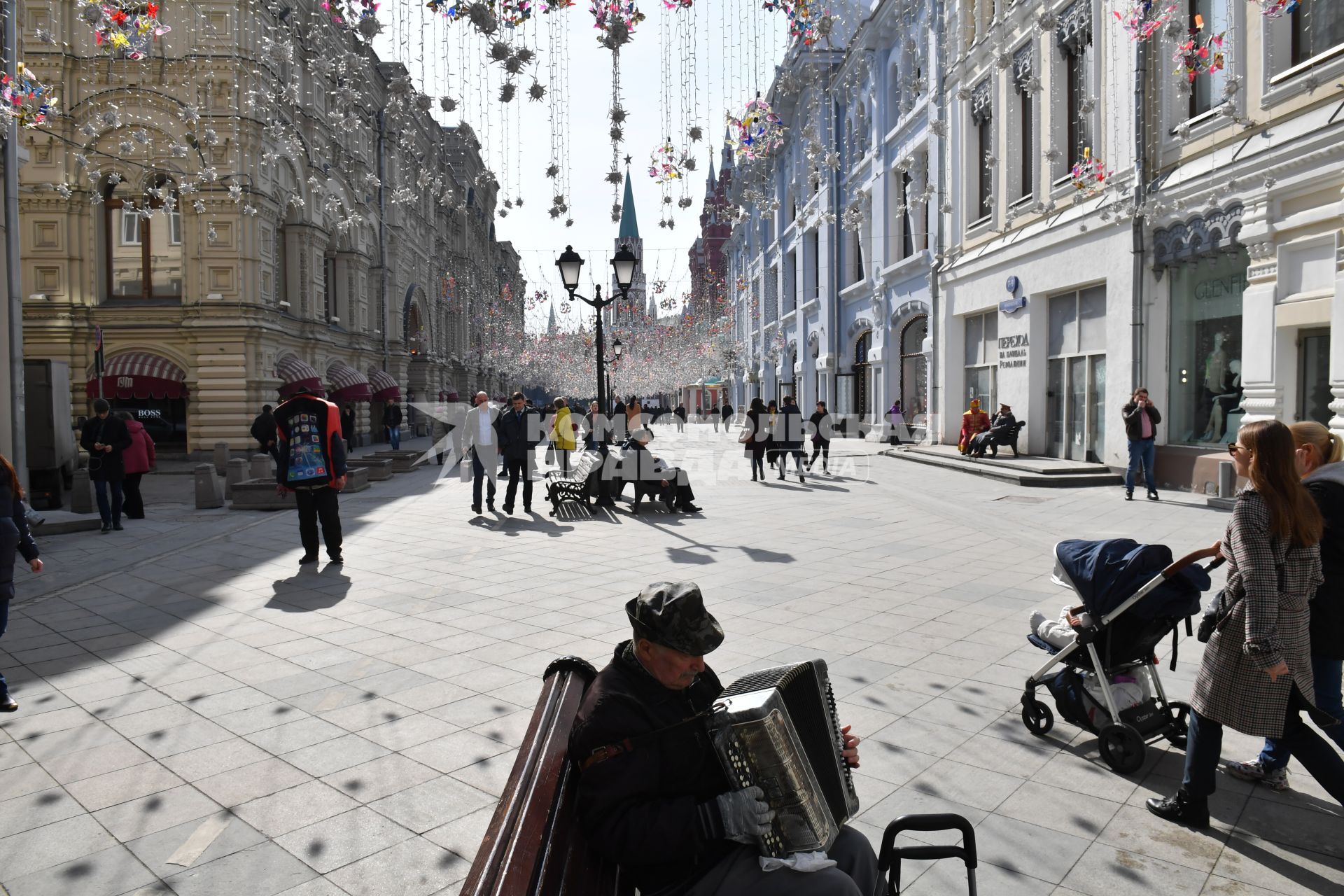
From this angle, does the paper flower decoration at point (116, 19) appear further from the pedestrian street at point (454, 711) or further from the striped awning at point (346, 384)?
the striped awning at point (346, 384)

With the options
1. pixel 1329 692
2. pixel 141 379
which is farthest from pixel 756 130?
pixel 141 379

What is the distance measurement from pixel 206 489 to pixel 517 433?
18.9ft

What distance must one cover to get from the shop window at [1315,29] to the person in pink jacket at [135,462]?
1714 cm

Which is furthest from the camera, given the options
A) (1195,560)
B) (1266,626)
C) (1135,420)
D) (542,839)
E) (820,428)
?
(820,428)

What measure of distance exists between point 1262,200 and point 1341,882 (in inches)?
457

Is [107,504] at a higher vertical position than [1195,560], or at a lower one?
lower

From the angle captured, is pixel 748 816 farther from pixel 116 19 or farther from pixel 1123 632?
pixel 116 19

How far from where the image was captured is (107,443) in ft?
38.2

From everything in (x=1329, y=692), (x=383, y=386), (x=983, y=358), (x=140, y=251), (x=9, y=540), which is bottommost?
(x=1329, y=692)

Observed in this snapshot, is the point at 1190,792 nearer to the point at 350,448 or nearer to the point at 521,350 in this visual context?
the point at 350,448

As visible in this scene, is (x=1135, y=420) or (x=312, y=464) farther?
(x=1135, y=420)

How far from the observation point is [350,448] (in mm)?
29922

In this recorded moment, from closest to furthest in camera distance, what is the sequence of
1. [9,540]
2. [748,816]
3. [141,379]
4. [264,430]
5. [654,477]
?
[748,816] → [9,540] → [654,477] → [264,430] → [141,379]

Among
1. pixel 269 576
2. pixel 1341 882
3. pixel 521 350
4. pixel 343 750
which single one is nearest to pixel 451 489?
pixel 269 576
